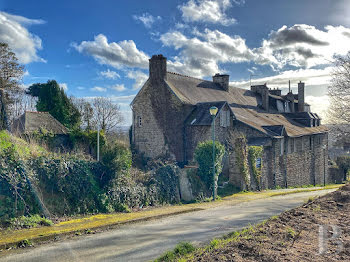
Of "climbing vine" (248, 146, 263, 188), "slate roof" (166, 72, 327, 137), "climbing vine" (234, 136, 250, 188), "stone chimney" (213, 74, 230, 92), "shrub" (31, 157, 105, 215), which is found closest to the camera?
"shrub" (31, 157, 105, 215)

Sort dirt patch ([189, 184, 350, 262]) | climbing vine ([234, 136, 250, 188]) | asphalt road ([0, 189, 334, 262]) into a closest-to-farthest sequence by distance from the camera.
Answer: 1. dirt patch ([189, 184, 350, 262])
2. asphalt road ([0, 189, 334, 262])
3. climbing vine ([234, 136, 250, 188])

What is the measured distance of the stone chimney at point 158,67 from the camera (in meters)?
25.9

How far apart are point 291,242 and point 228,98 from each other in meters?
26.6

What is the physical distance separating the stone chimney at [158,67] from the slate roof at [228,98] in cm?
80

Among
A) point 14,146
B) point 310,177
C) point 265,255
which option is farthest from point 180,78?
point 265,255

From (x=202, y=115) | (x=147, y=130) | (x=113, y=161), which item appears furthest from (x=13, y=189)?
(x=147, y=130)

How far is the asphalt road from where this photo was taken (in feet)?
22.3

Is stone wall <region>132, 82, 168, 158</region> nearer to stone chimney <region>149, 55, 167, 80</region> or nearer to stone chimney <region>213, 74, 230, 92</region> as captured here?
stone chimney <region>149, 55, 167, 80</region>

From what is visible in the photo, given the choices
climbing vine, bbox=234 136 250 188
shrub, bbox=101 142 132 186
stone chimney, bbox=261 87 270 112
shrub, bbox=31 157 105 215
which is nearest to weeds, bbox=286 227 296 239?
shrub, bbox=31 157 105 215

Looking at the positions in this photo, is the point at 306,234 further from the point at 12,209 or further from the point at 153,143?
the point at 153,143

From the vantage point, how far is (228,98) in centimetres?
3186

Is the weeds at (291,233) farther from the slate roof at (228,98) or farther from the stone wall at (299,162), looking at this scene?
the slate roof at (228,98)

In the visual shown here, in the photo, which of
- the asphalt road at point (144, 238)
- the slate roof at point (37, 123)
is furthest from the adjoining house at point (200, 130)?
the asphalt road at point (144, 238)

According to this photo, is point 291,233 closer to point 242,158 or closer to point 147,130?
point 242,158
